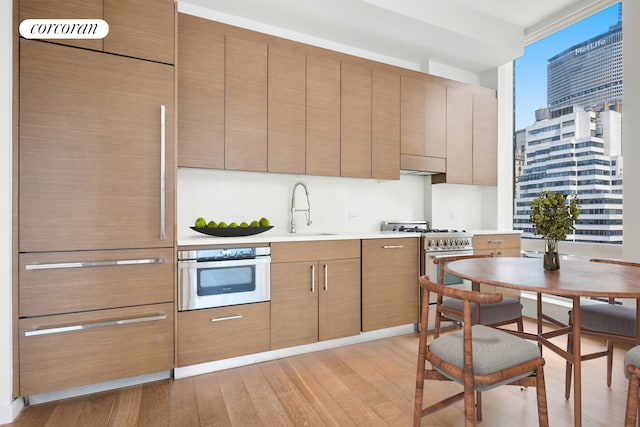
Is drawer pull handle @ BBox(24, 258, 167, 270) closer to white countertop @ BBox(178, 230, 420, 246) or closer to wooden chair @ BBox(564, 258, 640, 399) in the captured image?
white countertop @ BBox(178, 230, 420, 246)

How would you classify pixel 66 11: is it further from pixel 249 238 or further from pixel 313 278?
pixel 313 278

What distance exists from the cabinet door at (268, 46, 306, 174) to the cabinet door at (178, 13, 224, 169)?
1.43 feet

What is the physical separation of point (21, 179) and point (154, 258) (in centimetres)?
84

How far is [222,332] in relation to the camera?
250 cm

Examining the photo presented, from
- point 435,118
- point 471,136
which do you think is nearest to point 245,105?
point 435,118

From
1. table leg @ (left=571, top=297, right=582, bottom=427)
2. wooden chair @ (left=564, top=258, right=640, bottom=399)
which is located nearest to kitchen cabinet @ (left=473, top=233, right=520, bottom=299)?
wooden chair @ (left=564, top=258, right=640, bottom=399)

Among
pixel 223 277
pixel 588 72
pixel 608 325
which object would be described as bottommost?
pixel 608 325

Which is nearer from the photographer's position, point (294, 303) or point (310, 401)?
point (310, 401)

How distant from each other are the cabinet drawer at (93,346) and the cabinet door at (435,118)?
3076 millimetres

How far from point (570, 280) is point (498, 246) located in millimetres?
2365

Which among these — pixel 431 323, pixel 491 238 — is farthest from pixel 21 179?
pixel 491 238

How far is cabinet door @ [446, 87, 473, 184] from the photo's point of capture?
3992mm

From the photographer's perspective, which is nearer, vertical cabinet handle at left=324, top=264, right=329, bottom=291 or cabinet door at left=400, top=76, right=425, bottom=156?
vertical cabinet handle at left=324, top=264, right=329, bottom=291
